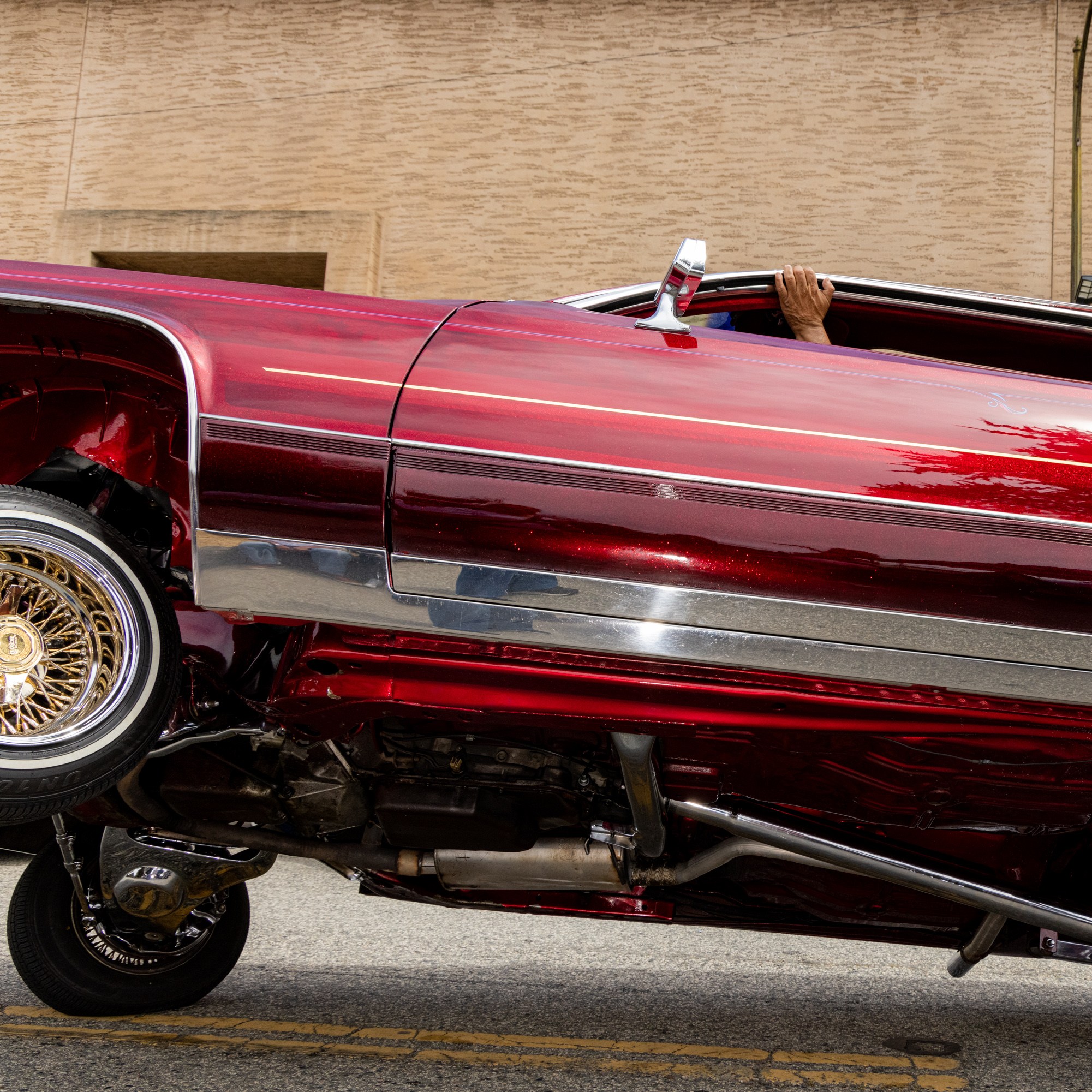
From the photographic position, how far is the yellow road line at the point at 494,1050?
2.42m

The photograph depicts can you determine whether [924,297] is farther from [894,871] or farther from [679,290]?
[894,871]

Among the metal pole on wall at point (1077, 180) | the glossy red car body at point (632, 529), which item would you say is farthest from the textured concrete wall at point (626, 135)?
the glossy red car body at point (632, 529)

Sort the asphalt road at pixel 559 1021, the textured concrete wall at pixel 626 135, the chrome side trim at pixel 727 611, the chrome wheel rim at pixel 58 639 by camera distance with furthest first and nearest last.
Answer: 1. the textured concrete wall at pixel 626 135
2. the asphalt road at pixel 559 1021
3. the chrome wheel rim at pixel 58 639
4. the chrome side trim at pixel 727 611

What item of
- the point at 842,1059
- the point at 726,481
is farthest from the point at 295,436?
the point at 842,1059

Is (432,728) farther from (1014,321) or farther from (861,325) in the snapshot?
(1014,321)

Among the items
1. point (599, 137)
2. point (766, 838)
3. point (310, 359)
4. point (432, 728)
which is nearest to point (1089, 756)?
point (766, 838)

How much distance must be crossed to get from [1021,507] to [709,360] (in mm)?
650

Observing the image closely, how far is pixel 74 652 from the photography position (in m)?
1.98

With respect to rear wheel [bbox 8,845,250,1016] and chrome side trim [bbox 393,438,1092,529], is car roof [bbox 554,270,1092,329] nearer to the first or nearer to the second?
chrome side trim [bbox 393,438,1092,529]

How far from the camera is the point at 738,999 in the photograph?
3.32 meters

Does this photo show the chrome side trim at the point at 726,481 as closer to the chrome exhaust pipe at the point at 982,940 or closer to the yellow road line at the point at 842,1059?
the chrome exhaust pipe at the point at 982,940

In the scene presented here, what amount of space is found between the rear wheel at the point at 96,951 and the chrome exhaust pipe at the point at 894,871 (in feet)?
5.17

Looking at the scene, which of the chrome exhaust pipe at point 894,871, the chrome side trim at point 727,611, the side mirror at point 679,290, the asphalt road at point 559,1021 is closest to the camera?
the chrome side trim at point 727,611

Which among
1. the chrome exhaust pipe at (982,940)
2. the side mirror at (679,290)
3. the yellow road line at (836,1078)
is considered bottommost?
the yellow road line at (836,1078)
